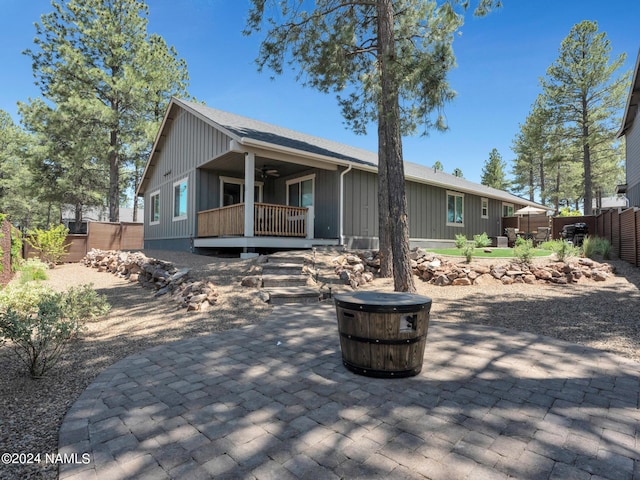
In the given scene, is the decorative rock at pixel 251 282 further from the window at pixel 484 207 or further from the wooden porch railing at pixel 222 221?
the window at pixel 484 207

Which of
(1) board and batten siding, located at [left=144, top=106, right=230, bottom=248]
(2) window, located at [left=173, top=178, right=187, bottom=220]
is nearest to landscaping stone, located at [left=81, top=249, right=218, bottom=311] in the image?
(1) board and batten siding, located at [left=144, top=106, right=230, bottom=248]

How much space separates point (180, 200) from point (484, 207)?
1397 centimetres

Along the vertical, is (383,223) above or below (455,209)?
below

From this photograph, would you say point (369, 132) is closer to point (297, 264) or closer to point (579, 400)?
point (297, 264)

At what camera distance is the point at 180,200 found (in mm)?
13219

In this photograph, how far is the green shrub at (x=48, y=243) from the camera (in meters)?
11.5

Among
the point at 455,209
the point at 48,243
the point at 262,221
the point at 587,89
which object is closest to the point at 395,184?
the point at 262,221

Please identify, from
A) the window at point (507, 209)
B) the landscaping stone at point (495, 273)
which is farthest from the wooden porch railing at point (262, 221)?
the window at point (507, 209)

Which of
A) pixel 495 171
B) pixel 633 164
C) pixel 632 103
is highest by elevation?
pixel 495 171

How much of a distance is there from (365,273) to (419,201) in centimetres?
646

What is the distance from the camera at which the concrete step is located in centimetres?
758

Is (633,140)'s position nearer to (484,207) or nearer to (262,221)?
(484,207)

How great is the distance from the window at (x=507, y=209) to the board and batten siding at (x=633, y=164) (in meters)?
5.05

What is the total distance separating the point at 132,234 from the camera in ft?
51.5
